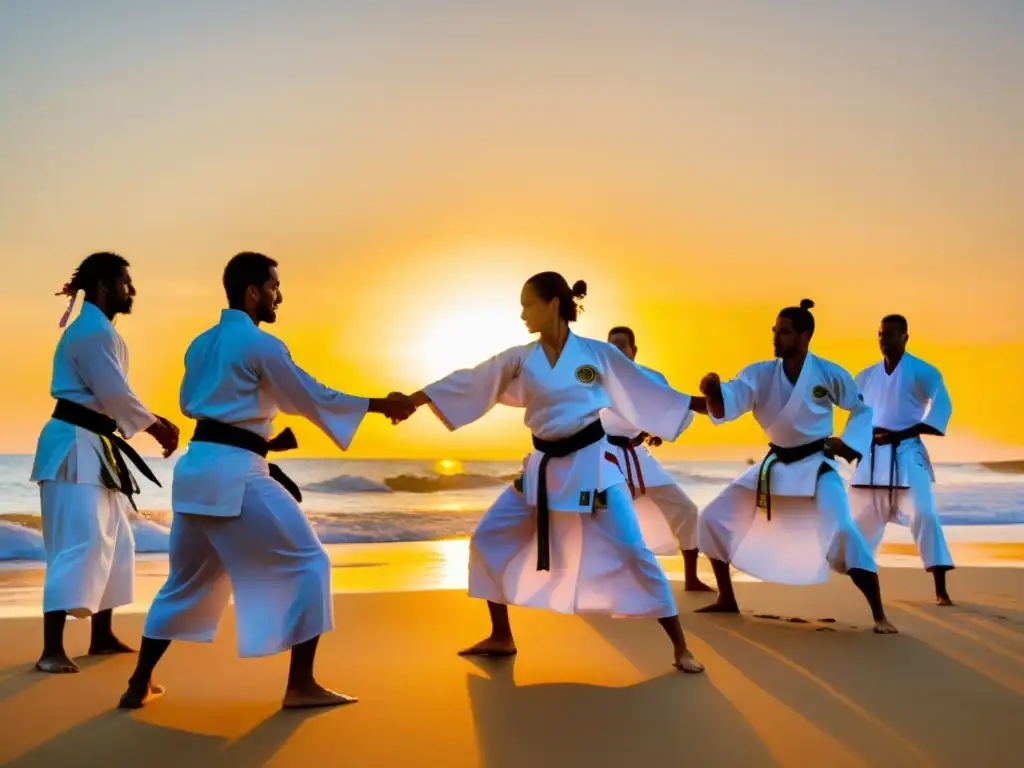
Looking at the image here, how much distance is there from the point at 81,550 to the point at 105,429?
1.88 ft

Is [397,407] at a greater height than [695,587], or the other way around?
[397,407]

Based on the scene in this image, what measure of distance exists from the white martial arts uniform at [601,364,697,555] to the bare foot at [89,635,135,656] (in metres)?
3.33

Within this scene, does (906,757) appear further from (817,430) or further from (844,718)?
(817,430)

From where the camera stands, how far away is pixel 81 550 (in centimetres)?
473

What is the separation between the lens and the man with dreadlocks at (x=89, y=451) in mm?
4684

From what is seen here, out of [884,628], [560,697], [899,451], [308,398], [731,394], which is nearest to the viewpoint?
[308,398]

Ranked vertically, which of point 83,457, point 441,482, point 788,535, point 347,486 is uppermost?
point 83,457

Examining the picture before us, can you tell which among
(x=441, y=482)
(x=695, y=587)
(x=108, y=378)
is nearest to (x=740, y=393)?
(x=695, y=587)

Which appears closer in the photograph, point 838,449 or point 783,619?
point 838,449

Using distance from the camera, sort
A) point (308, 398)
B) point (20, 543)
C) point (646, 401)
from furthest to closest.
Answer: point (20, 543) → point (646, 401) → point (308, 398)

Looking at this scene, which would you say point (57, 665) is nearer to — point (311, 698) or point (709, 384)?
point (311, 698)

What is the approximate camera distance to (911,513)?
694 cm

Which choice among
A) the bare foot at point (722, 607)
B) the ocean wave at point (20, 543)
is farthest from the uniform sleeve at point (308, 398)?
the ocean wave at point (20, 543)

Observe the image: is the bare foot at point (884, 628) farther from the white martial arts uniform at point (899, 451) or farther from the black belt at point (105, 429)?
the black belt at point (105, 429)
